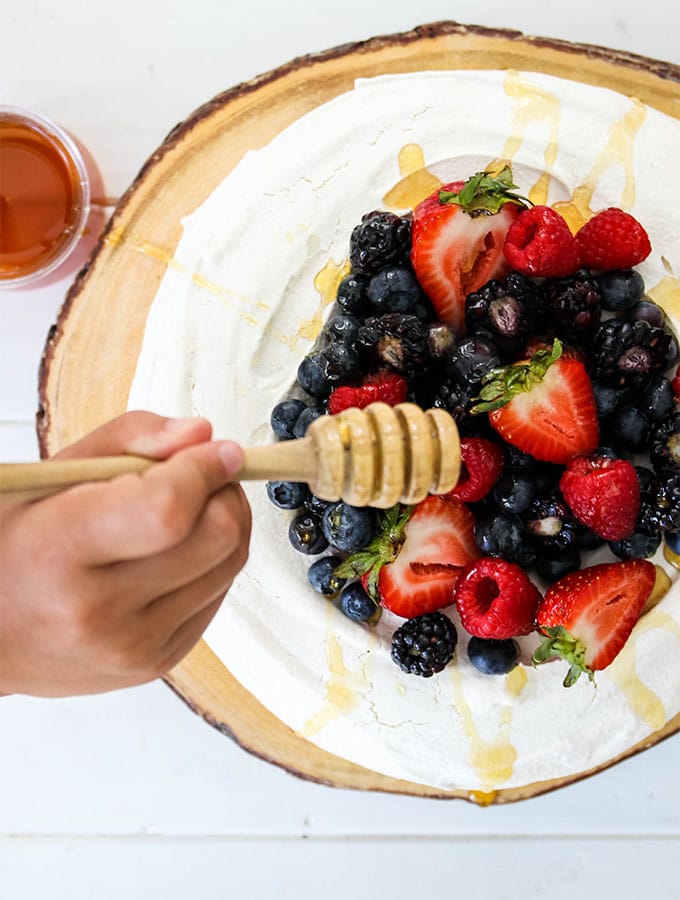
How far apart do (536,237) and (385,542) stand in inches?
14.8

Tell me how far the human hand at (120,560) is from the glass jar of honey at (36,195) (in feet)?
2.15

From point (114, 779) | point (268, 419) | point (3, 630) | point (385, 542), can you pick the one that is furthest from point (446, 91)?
point (114, 779)

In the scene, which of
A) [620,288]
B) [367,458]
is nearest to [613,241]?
[620,288]

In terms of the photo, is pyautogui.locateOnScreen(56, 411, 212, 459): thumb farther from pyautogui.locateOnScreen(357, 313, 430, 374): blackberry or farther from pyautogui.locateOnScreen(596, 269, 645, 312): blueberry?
pyautogui.locateOnScreen(596, 269, 645, 312): blueberry

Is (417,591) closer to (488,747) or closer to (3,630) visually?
(488,747)

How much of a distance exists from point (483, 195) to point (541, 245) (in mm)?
92

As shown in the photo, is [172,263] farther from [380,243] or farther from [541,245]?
[541,245]

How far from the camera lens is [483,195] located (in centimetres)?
95

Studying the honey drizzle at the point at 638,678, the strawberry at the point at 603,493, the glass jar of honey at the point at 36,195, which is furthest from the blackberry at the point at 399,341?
the glass jar of honey at the point at 36,195

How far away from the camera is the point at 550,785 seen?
3.94 ft

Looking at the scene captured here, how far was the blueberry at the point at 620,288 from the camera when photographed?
0.98m

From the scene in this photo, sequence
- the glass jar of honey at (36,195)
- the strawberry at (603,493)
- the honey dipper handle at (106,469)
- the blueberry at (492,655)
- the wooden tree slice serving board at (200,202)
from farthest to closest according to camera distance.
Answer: the glass jar of honey at (36,195) → the wooden tree slice serving board at (200,202) → the blueberry at (492,655) → the strawberry at (603,493) → the honey dipper handle at (106,469)

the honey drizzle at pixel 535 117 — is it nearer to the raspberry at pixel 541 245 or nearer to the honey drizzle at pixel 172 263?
the raspberry at pixel 541 245

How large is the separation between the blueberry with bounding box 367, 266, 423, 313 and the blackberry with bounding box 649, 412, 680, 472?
313 millimetres
